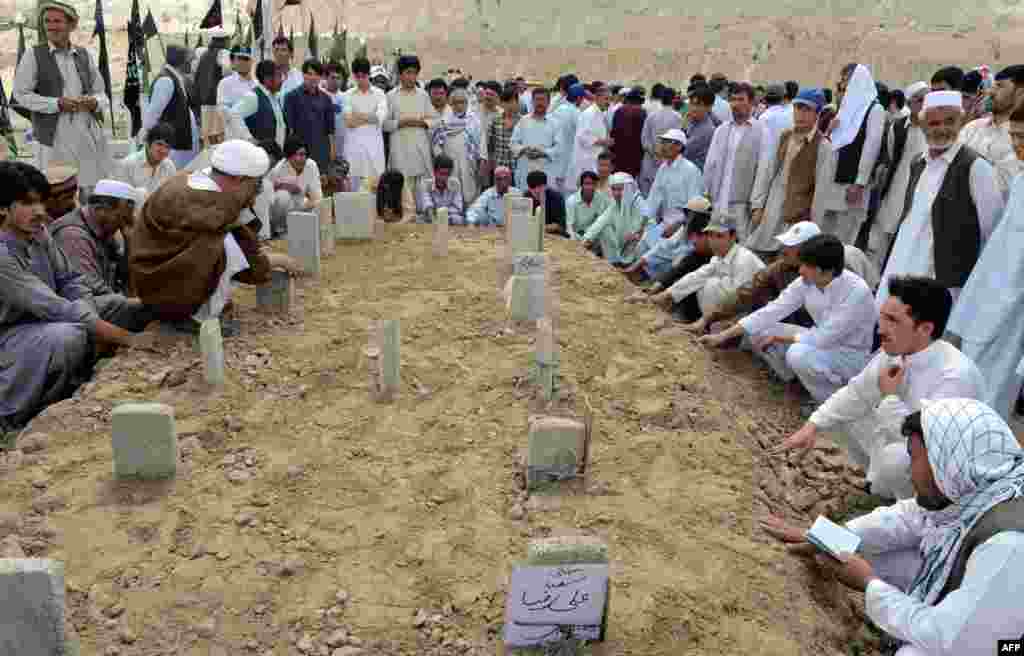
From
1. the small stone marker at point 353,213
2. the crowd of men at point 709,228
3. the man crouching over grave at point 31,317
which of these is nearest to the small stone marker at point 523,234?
the crowd of men at point 709,228

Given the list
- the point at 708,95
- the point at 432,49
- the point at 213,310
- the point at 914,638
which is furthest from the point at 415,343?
the point at 432,49

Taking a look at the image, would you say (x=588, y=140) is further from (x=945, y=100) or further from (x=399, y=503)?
(x=399, y=503)

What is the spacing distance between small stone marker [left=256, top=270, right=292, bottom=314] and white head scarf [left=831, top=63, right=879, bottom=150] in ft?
13.6

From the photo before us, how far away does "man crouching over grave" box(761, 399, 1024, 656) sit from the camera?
210 cm

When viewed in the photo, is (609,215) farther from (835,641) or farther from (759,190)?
(835,641)

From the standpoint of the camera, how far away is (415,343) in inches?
182

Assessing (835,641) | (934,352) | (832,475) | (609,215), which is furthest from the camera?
(609,215)

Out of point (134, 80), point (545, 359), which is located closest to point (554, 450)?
point (545, 359)

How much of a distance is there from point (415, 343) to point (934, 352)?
106 inches

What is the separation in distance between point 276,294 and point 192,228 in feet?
2.71

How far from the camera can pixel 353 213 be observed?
661cm

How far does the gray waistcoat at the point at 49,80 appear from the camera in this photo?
549cm

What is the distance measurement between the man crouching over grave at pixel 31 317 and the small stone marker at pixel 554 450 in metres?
2.41

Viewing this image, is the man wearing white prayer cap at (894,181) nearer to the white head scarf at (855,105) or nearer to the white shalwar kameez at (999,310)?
the white head scarf at (855,105)
